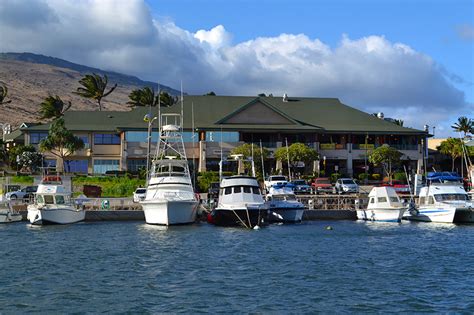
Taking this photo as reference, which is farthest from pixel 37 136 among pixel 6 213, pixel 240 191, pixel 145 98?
pixel 240 191

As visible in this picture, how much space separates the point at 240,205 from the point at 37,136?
150ft

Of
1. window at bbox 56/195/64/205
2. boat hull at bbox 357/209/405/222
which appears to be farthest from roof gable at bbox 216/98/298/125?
window at bbox 56/195/64/205

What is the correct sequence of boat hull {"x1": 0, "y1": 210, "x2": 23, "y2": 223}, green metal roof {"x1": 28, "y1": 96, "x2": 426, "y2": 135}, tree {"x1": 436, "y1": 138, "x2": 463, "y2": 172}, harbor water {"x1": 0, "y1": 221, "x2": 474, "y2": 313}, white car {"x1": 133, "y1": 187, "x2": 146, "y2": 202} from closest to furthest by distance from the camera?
harbor water {"x1": 0, "y1": 221, "x2": 474, "y2": 313} < boat hull {"x1": 0, "y1": 210, "x2": 23, "y2": 223} < white car {"x1": 133, "y1": 187, "x2": 146, "y2": 202} < green metal roof {"x1": 28, "y1": 96, "x2": 426, "y2": 135} < tree {"x1": 436, "y1": 138, "x2": 463, "y2": 172}

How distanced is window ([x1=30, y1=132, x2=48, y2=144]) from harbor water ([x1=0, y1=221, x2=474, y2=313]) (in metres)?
40.4

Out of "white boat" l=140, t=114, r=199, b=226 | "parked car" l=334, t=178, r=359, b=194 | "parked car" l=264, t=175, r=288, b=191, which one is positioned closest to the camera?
"white boat" l=140, t=114, r=199, b=226

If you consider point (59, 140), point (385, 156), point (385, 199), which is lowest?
point (385, 199)

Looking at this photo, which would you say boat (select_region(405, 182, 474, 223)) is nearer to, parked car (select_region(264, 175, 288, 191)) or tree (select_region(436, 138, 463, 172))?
parked car (select_region(264, 175, 288, 191))

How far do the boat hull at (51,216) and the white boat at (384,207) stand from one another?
24.5 meters

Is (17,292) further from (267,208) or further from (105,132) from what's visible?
(105,132)

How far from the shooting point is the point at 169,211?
52.7m

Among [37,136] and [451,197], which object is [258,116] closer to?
[37,136]

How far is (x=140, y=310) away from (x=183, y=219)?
28532mm

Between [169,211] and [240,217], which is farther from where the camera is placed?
[240,217]

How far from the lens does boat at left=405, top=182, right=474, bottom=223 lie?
186ft
